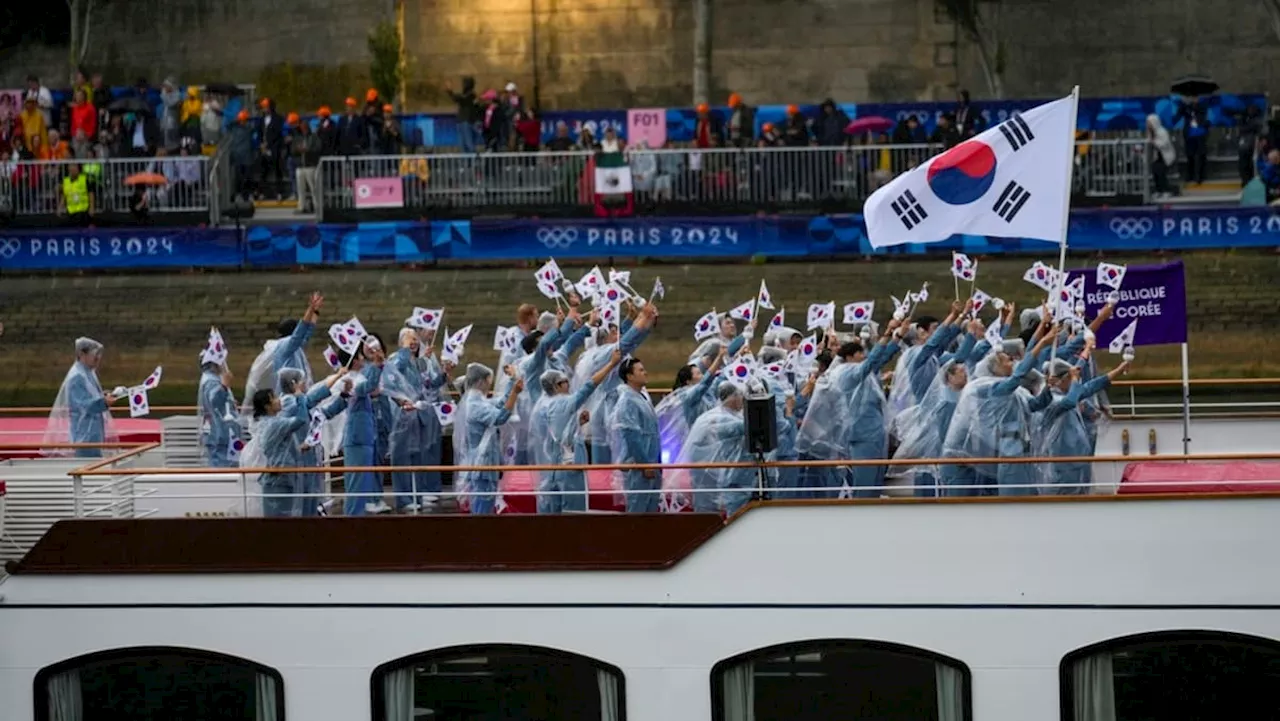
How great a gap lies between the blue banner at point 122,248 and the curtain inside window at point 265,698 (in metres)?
22.4

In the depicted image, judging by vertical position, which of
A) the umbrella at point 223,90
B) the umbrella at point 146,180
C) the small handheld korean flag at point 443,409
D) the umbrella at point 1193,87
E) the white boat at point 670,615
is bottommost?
the white boat at point 670,615

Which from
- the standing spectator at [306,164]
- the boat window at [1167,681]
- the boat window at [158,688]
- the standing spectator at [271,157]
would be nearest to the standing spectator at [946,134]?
the standing spectator at [306,164]

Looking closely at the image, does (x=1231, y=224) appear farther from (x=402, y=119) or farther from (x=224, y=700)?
(x=224, y=700)

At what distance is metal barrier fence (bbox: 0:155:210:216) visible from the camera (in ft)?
115

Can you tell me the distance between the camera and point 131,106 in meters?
37.8

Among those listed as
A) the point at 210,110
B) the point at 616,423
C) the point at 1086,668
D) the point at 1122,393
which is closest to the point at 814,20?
the point at 210,110

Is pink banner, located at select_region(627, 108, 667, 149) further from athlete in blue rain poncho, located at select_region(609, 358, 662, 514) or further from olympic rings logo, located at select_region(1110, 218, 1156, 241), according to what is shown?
athlete in blue rain poncho, located at select_region(609, 358, 662, 514)

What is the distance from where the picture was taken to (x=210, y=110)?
37062 millimetres

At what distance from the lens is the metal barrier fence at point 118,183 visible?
3506cm

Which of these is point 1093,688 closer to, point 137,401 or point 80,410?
point 137,401

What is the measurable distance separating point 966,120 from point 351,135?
10.1 meters

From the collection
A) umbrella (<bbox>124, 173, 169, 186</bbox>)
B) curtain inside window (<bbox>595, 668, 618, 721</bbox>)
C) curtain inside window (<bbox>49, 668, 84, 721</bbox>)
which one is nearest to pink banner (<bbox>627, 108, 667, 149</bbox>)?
umbrella (<bbox>124, 173, 169, 186</bbox>)

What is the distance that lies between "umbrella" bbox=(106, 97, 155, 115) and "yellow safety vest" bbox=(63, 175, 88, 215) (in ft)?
8.82

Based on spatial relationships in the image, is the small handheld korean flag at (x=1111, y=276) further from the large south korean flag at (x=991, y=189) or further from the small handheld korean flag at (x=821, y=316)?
the small handheld korean flag at (x=821, y=316)
